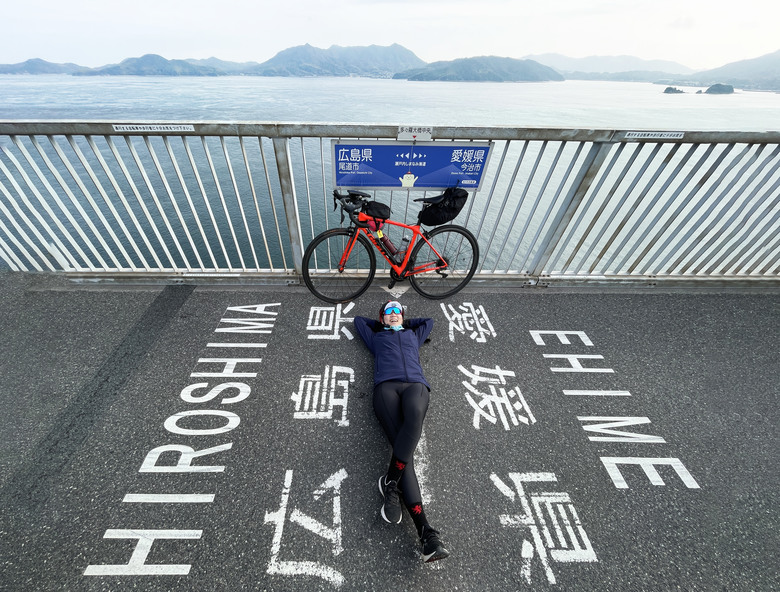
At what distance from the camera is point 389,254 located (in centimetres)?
364

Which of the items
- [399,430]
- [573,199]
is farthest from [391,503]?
[573,199]

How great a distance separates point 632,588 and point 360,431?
77.7 inches

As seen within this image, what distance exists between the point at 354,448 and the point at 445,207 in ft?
7.94

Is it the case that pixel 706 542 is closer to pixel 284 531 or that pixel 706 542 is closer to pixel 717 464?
pixel 717 464

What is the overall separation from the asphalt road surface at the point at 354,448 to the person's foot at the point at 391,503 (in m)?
0.10

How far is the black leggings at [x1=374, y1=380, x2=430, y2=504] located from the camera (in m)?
2.19

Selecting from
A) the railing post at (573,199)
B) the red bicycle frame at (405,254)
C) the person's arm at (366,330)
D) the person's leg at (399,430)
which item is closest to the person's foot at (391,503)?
the person's leg at (399,430)

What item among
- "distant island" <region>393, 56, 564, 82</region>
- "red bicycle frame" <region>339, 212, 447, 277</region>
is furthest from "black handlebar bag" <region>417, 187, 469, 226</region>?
"distant island" <region>393, 56, 564, 82</region>

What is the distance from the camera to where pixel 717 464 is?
2535mm

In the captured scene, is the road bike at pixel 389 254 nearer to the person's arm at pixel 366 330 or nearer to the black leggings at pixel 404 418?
the person's arm at pixel 366 330

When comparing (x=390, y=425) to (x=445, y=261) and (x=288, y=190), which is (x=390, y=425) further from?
(x=288, y=190)

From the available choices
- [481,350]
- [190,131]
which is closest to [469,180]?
[481,350]

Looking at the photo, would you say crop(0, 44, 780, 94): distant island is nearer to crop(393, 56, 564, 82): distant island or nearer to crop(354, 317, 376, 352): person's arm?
crop(393, 56, 564, 82): distant island

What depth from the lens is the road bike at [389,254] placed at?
3311 millimetres
